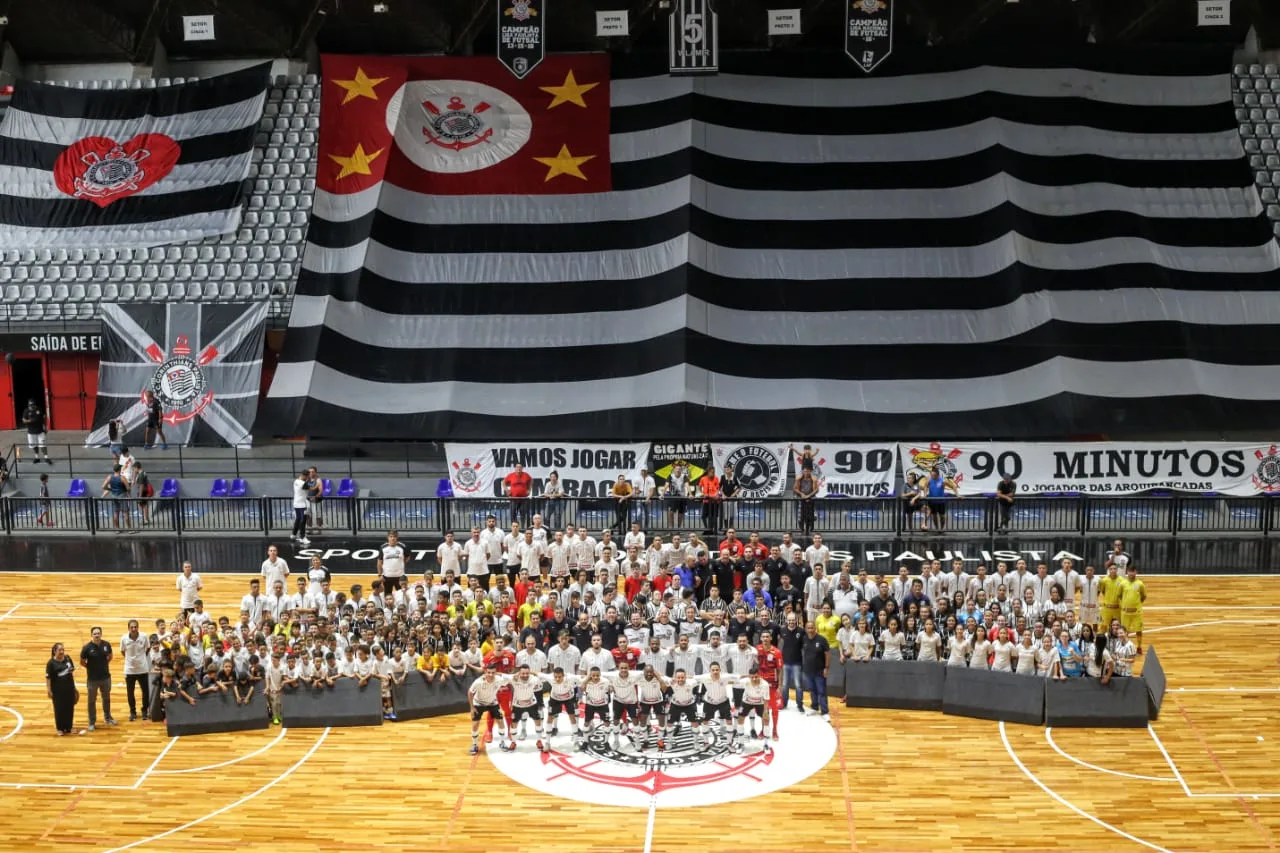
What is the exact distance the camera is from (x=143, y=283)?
39062mm

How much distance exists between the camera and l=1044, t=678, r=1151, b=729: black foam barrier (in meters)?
20.4

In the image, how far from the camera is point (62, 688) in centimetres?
2041

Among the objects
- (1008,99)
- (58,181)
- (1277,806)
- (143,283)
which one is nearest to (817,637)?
(1277,806)

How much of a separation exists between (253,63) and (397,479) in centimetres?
1787

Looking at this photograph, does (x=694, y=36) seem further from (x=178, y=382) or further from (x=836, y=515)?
(x=178, y=382)

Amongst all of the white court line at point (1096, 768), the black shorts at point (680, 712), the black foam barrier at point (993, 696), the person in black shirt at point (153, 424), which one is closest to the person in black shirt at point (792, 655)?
the black shorts at point (680, 712)

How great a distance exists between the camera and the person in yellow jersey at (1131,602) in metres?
22.9

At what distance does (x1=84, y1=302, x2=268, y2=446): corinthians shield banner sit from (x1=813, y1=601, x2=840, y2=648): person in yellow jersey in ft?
66.7

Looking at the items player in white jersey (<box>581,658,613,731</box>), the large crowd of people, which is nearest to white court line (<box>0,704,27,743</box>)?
the large crowd of people

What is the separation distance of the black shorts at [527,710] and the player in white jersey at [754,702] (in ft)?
9.81

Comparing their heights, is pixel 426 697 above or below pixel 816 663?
below

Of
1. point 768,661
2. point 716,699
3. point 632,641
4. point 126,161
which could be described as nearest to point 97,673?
point 632,641

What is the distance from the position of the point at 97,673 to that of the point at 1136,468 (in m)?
21.6

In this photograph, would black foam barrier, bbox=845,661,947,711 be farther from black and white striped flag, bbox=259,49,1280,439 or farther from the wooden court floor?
black and white striped flag, bbox=259,49,1280,439
